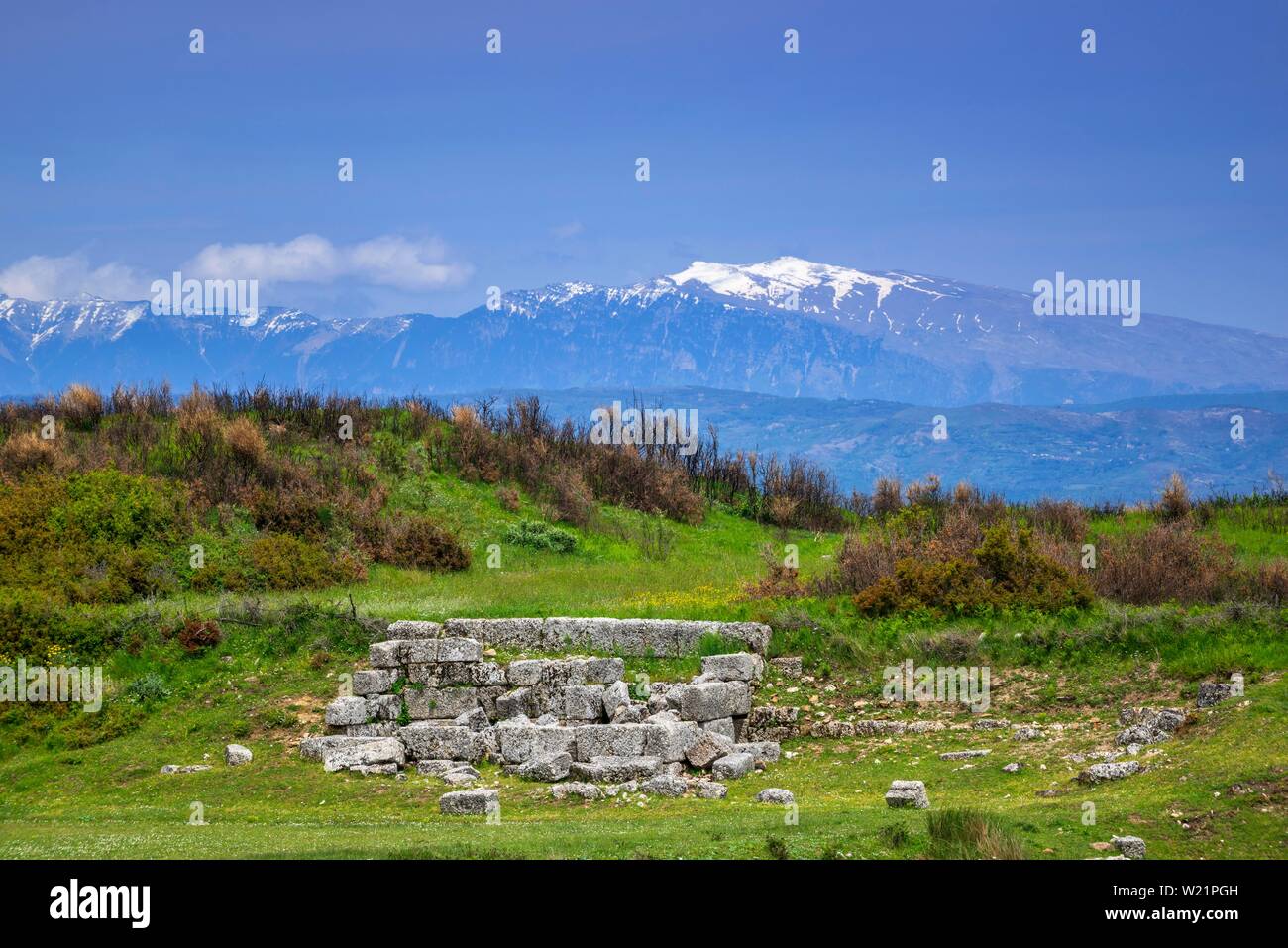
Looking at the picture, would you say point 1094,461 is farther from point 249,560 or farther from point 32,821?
point 32,821

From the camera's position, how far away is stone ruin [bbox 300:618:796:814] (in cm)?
1994

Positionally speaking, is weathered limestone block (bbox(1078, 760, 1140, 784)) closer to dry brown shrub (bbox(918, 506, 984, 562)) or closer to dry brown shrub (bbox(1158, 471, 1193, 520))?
dry brown shrub (bbox(918, 506, 984, 562))

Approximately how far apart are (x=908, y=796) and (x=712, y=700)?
23.4 ft

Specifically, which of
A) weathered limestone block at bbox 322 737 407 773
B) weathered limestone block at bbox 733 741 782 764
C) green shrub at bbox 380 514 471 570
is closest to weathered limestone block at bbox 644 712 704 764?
weathered limestone block at bbox 733 741 782 764

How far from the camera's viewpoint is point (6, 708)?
23266mm

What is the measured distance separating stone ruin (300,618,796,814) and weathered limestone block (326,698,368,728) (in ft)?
0.05

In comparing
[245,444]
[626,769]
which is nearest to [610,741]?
[626,769]

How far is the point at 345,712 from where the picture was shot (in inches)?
897

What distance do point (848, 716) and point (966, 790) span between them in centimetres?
466

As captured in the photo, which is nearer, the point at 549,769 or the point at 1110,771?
the point at 1110,771

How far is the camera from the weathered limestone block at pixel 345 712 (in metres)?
22.8

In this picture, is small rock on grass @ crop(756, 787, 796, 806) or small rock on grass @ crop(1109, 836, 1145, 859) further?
small rock on grass @ crop(756, 787, 796, 806)

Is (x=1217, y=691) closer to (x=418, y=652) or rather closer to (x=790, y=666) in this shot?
(x=790, y=666)
